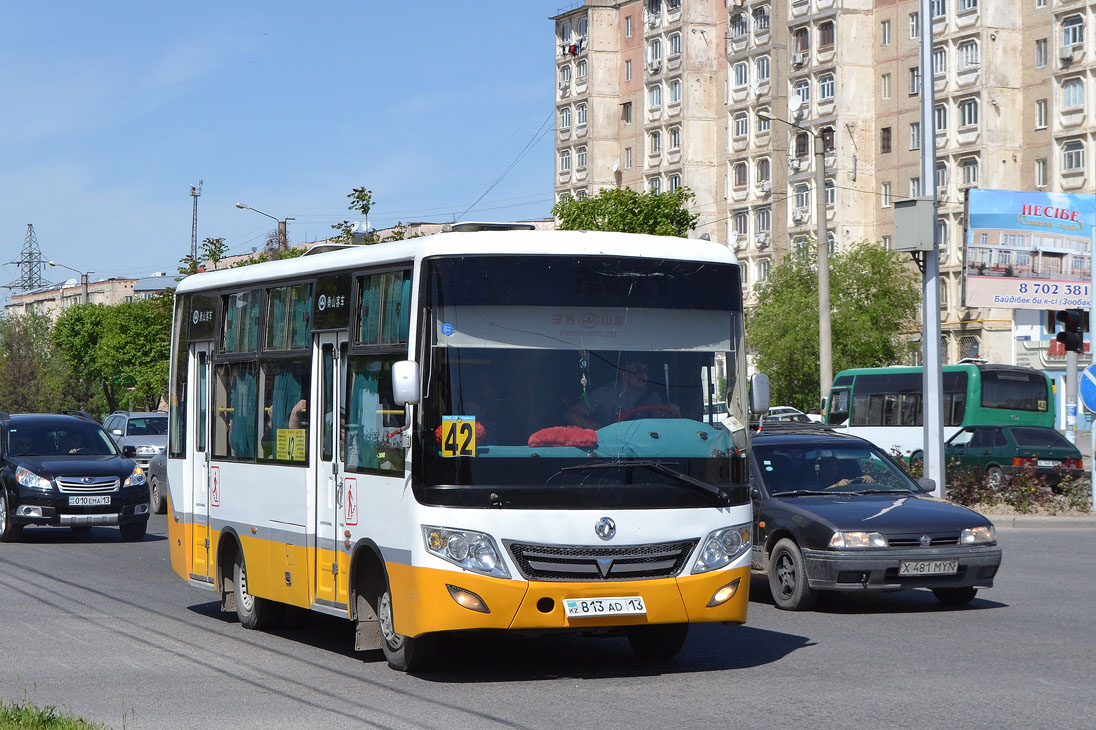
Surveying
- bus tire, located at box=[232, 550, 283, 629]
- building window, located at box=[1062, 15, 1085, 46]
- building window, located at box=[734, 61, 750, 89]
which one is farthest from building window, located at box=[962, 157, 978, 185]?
bus tire, located at box=[232, 550, 283, 629]

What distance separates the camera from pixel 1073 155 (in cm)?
7350

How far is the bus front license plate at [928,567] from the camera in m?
13.2

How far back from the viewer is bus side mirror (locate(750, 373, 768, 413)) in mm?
10266

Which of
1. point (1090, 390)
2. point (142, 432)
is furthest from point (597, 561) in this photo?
point (142, 432)

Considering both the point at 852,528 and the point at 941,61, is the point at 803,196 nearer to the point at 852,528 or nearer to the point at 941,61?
the point at 941,61

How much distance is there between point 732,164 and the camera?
93438 mm

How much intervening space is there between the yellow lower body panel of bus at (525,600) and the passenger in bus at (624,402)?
3.27 feet

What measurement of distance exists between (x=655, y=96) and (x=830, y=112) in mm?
17098

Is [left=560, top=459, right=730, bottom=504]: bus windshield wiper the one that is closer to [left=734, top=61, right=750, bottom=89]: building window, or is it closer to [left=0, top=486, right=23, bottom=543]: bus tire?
[left=0, top=486, right=23, bottom=543]: bus tire

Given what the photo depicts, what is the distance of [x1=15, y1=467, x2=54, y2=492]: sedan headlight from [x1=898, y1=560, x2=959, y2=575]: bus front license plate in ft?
44.0

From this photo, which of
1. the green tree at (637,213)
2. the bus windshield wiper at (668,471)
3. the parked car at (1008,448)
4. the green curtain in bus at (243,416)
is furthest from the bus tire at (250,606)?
the green tree at (637,213)

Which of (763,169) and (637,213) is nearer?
(637,213)

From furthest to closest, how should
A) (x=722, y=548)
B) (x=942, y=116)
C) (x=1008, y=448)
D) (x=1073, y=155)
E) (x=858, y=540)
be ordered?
(x=942, y=116) → (x=1073, y=155) → (x=1008, y=448) → (x=858, y=540) → (x=722, y=548)

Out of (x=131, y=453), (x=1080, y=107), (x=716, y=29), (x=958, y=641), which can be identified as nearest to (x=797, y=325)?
(x=1080, y=107)
